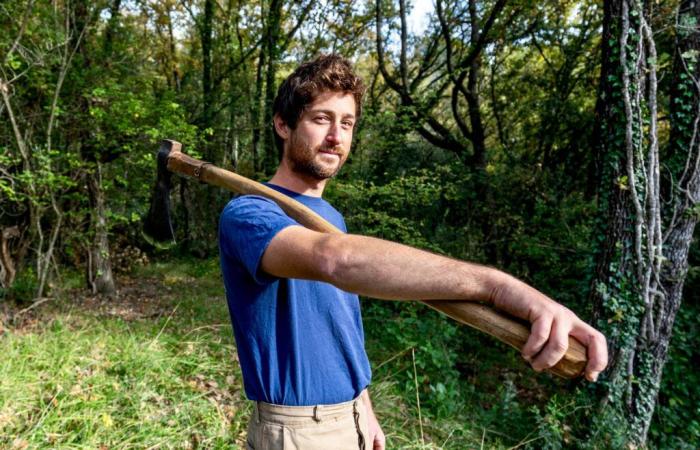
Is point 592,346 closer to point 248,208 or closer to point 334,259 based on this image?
point 334,259

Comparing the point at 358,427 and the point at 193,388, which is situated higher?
the point at 358,427

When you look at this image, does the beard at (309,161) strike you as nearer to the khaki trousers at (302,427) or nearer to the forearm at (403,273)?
the forearm at (403,273)

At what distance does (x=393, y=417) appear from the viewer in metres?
4.16

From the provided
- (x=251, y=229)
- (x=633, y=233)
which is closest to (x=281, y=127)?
(x=251, y=229)

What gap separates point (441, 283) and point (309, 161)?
1004 millimetres

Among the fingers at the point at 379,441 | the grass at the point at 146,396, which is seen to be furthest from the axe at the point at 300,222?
the grass at the point at 146,396

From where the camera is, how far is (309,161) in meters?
1.78

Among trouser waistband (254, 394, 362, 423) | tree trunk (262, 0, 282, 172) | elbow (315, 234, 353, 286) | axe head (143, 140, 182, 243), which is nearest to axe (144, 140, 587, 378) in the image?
axe head (143, 140, 182, 243)

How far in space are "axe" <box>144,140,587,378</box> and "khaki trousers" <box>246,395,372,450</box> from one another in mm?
676

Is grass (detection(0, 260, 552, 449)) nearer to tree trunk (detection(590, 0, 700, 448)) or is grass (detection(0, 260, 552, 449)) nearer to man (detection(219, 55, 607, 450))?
tree trunk (detection(590, 0, 700, 448))

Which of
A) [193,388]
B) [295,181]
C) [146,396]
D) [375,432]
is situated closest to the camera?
[295,181]

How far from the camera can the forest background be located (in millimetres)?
4000

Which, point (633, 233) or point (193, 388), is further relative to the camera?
point (633, 233)

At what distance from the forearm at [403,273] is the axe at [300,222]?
7 centimetres
